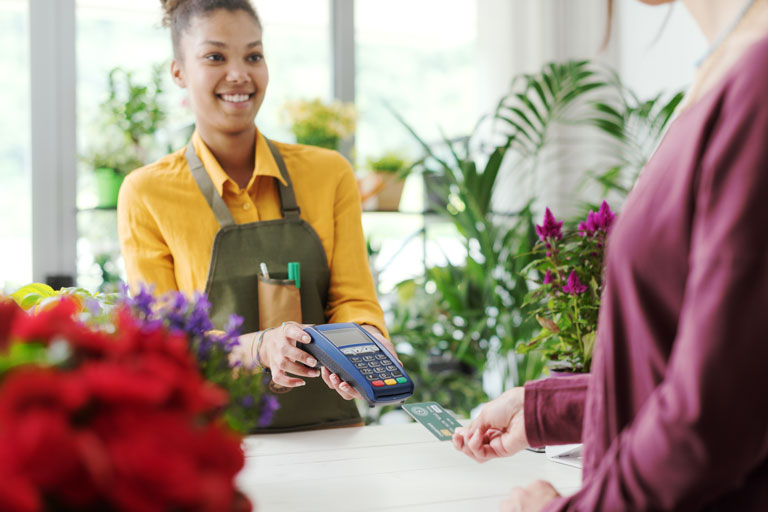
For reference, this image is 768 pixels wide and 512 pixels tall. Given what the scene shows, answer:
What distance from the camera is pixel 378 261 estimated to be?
3.35 m

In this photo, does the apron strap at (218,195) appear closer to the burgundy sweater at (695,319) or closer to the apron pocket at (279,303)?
the apron pocket at (279,303)

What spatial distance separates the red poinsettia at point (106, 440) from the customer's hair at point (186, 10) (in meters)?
1.52

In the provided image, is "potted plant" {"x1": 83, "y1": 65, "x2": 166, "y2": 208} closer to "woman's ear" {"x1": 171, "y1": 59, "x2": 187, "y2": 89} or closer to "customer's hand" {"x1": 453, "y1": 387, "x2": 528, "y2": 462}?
"woman's ear" {"x1": 171, "y1": 59, "x2": 187, "y2": 89}

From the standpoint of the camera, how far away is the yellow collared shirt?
67.0 inches

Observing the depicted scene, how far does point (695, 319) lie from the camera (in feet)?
1.73

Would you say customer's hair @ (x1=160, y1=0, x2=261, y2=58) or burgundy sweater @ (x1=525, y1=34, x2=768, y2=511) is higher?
customer's hair @ (x1=160, y1=0, x2=261, y2=58)

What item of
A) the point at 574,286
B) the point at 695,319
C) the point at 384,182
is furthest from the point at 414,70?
the point at 695,319

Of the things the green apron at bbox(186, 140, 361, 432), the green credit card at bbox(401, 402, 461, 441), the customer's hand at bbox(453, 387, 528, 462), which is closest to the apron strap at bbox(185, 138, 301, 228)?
the green apron at bbox(186, 140, 361, 432)

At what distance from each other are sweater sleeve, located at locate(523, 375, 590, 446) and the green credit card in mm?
374

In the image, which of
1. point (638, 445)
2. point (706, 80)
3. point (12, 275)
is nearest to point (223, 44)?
point (706, 80)

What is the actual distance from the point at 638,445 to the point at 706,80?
0.32 meters

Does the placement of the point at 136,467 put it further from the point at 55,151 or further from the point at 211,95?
the point at 55,151

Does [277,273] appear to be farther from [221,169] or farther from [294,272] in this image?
[221,169]

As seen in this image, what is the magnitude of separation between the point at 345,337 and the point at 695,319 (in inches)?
29.2
